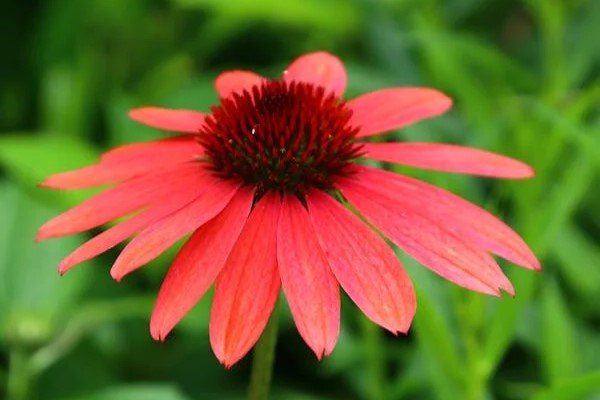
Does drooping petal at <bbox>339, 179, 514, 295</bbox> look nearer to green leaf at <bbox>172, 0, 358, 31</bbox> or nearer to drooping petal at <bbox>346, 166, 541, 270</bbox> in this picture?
drooping petal at <bbox>346, 166, 541, 270</bbox>

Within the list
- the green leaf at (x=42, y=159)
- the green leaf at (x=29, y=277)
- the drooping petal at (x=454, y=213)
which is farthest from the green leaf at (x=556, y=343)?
the green leaf at (x=42, y=159)

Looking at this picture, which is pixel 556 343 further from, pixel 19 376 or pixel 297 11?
pixel 297 11

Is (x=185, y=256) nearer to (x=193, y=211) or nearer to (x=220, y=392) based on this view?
(x=193, y=211)

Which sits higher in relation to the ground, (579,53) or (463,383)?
(579,53)

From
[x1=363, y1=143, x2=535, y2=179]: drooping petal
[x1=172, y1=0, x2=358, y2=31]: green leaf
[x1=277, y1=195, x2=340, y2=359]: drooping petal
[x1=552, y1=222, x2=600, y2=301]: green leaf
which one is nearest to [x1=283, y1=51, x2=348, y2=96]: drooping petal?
[x1=363, y1=143, x2=535, y2=179]: drooping petal

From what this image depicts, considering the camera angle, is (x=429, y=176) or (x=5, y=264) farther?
(x=5, y=264)

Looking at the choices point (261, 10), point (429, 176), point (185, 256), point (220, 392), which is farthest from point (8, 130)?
point (185, 256)
